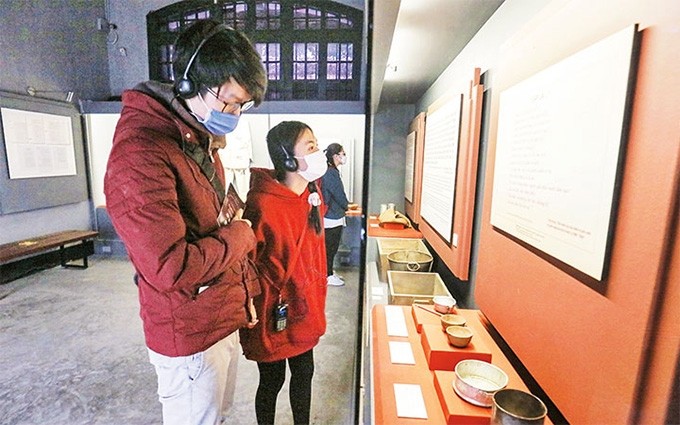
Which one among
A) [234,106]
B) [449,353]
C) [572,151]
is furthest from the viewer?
[449,353]

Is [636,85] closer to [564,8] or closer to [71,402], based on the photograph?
[564,8]

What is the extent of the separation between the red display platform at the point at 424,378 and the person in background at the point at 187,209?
388mm

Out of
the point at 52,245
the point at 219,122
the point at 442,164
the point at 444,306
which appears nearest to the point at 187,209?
the point at 219,122

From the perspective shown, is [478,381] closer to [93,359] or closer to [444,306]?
[444,306]

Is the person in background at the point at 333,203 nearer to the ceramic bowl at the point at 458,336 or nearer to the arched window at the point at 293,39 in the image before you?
the arched window at the point at 293,39

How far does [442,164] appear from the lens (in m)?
1.46

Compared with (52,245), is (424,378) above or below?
below

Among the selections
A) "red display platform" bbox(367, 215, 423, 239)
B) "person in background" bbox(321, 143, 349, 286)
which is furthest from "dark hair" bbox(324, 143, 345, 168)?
"red display platform" bbox(367, 215, 423, 239)

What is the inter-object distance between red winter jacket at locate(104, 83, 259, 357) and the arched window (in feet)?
0.72

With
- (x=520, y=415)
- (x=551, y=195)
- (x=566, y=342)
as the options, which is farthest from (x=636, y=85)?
(x=520, y=415)

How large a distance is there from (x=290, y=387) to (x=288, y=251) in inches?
21.4

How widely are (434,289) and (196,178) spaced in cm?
120

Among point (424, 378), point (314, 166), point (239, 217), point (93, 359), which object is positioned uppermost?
point (314, 166)

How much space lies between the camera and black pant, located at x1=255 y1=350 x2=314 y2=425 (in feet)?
3.15
